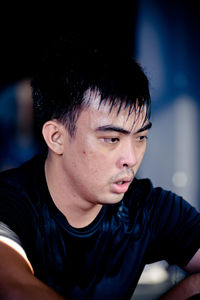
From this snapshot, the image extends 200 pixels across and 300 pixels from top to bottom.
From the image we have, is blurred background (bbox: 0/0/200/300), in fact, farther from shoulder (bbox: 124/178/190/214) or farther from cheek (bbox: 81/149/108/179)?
cheek (bbox: 81/149/108/179)

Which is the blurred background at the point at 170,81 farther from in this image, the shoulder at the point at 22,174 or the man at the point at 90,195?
the shoulder at the point at 22,174

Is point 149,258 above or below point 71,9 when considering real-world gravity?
below

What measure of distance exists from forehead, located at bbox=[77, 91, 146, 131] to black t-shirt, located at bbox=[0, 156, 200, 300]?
0.25m

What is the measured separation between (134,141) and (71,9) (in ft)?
6.41

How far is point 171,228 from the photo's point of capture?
42.3 inches

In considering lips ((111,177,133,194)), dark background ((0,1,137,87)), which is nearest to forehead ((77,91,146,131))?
lips ((111,177,133,194))

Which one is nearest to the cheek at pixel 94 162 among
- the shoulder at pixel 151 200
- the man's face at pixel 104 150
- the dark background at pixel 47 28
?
the man's face at pixel 104 150

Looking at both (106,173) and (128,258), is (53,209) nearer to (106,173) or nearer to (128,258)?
(106,173)

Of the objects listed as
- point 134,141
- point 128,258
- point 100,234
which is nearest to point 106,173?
point 134,141

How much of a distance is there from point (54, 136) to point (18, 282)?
17.8 inches

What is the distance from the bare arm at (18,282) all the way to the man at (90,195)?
0.05 metres

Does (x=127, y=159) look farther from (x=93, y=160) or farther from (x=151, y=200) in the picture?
(x=151, y=200)

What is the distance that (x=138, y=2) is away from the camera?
224 centimetres

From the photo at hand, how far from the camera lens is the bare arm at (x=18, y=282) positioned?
58 centimetres
